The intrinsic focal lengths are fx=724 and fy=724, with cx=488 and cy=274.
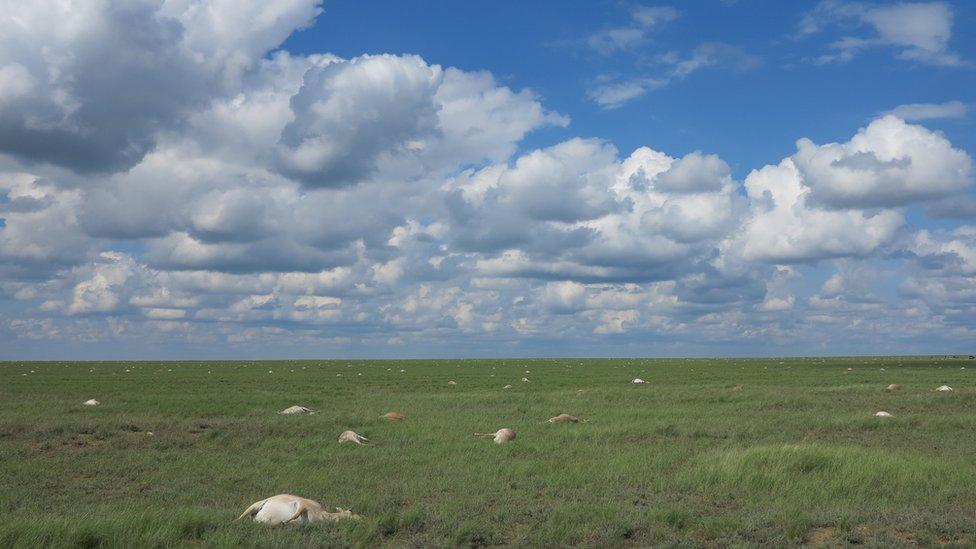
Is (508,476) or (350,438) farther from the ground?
(350,438)

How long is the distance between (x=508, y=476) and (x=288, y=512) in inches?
176

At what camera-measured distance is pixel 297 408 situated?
2303 centimetres

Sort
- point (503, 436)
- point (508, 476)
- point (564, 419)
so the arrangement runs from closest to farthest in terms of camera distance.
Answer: point (508, 476) → point (503, 436) → point (564, 419)

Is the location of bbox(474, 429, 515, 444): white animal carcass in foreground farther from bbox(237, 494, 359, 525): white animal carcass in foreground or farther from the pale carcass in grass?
bbox(237, 494, 359, 525): white animal carcass in foreground

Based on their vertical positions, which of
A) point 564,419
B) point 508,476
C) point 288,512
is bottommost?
point 508,476

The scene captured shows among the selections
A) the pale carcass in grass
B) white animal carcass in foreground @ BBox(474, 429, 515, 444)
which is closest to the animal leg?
white animal carcass in foreground @ BBox(474, 429, 515, 444)

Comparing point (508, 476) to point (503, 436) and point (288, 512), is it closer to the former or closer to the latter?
point (503, 436)

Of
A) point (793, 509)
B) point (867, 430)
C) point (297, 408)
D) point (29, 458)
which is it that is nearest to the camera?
point (793, 509)

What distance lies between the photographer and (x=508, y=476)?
12.5 m

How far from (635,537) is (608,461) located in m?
4.82

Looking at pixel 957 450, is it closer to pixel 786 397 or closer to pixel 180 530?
pixel 786 397

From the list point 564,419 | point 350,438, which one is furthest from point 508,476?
point 564,419

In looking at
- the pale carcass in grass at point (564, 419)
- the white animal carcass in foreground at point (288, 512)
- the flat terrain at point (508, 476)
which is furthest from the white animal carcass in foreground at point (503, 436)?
the white animal carcass in foreground at point (288, 512)

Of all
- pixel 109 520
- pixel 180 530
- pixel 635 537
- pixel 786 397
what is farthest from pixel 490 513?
pixel 786 397
